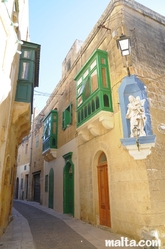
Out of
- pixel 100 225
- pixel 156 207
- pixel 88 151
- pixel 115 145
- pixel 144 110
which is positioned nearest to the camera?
pixel 156 207

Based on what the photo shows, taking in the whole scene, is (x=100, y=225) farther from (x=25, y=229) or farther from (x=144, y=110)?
(x=144, y=110)

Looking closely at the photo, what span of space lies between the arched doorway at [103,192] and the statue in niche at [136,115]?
2.28 metres

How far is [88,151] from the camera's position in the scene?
829 centimetres

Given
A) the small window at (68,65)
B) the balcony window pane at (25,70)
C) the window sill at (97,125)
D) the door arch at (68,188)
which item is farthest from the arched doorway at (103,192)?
the small window at (68,65)

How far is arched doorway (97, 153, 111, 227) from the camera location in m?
6.74

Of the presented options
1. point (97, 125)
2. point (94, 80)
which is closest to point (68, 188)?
point (97, 125)

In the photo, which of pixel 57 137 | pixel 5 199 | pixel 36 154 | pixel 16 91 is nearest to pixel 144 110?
pixel 16 91

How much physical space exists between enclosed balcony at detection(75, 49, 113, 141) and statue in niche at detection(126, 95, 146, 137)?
1051 millimetres

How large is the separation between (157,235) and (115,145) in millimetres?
2817

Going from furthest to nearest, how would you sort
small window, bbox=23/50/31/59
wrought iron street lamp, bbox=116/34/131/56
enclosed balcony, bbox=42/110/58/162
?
enclosed balcony, bbox=42/110/58/162 < small window, bbox=23/50/31/59 < wrought iron street lamp, bbox=116/34/131/56

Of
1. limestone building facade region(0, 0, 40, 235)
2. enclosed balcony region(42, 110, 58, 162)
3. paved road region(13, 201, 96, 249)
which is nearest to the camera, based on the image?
limestone building facade region(0, 0, 40, 235)

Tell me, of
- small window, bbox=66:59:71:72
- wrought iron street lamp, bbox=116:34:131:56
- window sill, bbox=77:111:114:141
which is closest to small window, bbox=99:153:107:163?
window sill, bbox=77:111:114:141

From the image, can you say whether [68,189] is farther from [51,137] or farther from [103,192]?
[51,137]

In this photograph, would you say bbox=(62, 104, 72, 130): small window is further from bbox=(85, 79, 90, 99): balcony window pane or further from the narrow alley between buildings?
the narrow alley between buildings
